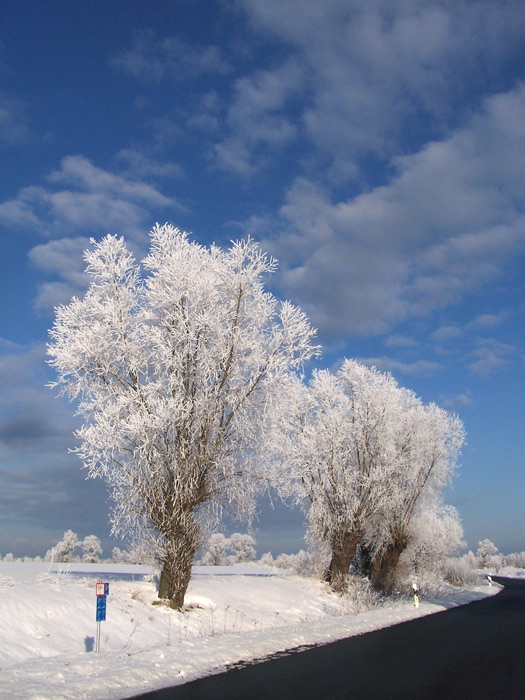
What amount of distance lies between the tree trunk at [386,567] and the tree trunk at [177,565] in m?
15.9

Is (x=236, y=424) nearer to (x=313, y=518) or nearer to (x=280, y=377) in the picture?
(x=280, y=377)

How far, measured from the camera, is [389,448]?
26.4 m

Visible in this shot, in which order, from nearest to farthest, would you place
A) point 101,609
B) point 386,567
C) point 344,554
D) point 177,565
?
point 101,609 → point 177,565 → point 344,554 → point 386,567

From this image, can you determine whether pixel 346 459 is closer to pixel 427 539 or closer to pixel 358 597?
pixel 358 597

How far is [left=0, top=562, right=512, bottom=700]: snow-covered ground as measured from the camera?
8484 mm

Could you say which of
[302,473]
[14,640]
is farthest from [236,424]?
[302,473]

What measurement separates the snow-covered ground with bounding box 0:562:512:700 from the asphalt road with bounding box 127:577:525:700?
2.58 feet

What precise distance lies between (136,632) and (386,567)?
21.3 metres

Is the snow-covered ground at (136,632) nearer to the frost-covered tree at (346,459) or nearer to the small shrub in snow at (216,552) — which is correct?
the frost-covered tree at (346,459)

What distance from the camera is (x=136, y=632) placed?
13.1m

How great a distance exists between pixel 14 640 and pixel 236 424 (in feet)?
26.8

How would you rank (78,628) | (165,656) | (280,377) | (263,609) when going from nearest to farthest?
1. (165,656)
2. (78,628)
3. (280,377)
4. (263,609)

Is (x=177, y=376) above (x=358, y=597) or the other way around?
above

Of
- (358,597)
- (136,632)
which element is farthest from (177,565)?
(358,597)
